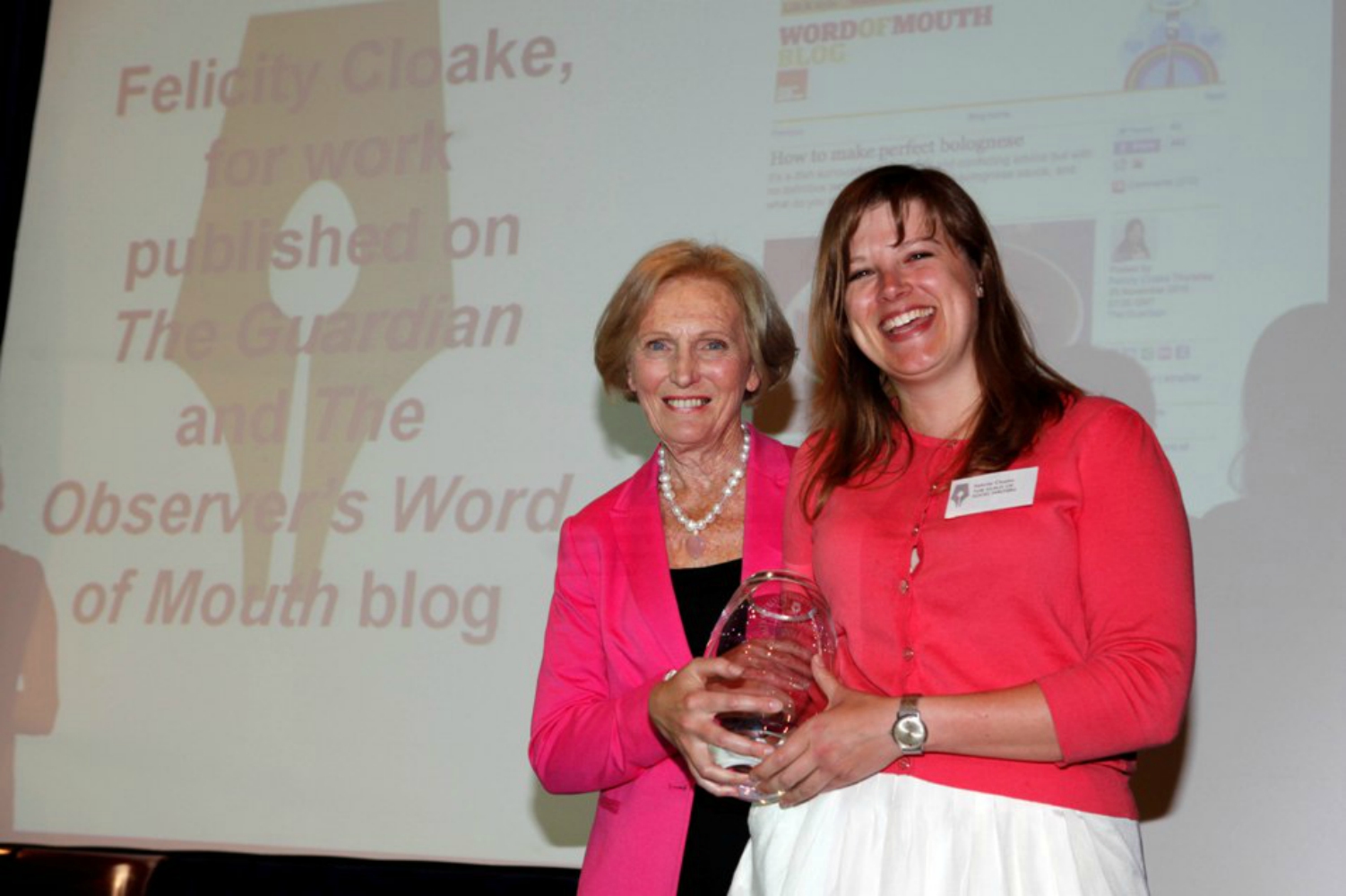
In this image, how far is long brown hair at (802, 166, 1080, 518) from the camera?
1.79m

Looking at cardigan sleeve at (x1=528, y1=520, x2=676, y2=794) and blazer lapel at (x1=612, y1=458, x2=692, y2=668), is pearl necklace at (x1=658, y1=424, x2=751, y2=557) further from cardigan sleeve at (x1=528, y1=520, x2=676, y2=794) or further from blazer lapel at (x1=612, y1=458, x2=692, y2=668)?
cardigan sleeve at (x1=528, y1=520, x2=676, y2=794)

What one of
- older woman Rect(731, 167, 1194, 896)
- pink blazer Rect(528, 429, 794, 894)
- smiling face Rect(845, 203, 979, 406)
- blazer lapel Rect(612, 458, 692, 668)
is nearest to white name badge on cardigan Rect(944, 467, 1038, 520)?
older woman Rect(731, 167, 1194, 896)

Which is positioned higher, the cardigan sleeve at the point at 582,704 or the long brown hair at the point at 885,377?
the long brown hair at the point at 885,377

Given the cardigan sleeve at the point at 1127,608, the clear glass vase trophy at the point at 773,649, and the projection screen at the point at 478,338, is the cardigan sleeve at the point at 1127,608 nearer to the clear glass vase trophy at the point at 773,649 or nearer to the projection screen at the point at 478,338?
the clear glass vase trophy at the point at 773,649

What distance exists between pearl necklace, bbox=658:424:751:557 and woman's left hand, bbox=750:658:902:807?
0.75m

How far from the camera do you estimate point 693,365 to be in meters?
2.38

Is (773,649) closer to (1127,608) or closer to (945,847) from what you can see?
(945,847)

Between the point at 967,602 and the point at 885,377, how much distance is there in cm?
42

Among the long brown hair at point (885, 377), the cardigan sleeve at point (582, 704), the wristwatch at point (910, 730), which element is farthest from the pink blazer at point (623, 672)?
the wristwatch at point (910, 730)

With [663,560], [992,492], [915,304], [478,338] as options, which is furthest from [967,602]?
[478,338]

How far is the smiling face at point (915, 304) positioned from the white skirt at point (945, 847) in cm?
52

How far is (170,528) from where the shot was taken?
4.11m

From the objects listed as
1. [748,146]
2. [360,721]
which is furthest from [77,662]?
[748,146]

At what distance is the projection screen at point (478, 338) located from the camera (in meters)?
3.08
